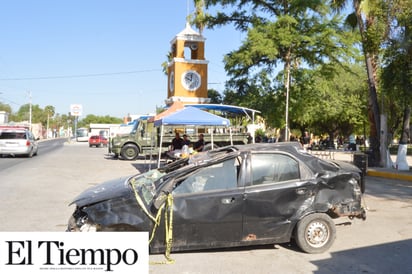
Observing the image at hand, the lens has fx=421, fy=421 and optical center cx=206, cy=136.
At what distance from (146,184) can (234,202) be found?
4.08 ft

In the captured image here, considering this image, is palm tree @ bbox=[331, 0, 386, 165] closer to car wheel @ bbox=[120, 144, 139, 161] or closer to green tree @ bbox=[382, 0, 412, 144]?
green tree @ bbox=[382, 0, 412, 144]

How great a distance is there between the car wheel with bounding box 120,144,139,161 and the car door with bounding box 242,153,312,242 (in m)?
18.7

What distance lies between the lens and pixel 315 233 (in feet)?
19.1

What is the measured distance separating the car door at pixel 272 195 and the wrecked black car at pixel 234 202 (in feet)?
0.04

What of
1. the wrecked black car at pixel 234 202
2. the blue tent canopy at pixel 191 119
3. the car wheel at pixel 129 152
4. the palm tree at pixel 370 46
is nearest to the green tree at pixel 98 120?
the car wheel at pixel 129 152

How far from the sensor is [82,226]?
523cm

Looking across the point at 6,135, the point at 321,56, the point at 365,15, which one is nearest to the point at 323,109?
the point at 321,56

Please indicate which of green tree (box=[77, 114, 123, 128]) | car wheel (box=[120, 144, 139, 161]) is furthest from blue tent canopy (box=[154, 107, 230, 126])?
green tree (box=[77, 114, 123, 128])

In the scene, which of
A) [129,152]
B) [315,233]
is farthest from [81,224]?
[129,152]

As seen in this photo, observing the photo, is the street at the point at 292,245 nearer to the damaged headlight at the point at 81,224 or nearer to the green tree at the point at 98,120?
the damaged headlight at the point at 81,224

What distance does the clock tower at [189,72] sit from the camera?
1085 inches

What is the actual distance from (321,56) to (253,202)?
2026cm

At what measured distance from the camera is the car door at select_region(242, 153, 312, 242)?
557cm

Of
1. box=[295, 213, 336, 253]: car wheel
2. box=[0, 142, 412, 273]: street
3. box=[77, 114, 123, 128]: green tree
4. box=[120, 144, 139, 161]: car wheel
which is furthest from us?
box=[77, 114, 123, 128]: green tree
